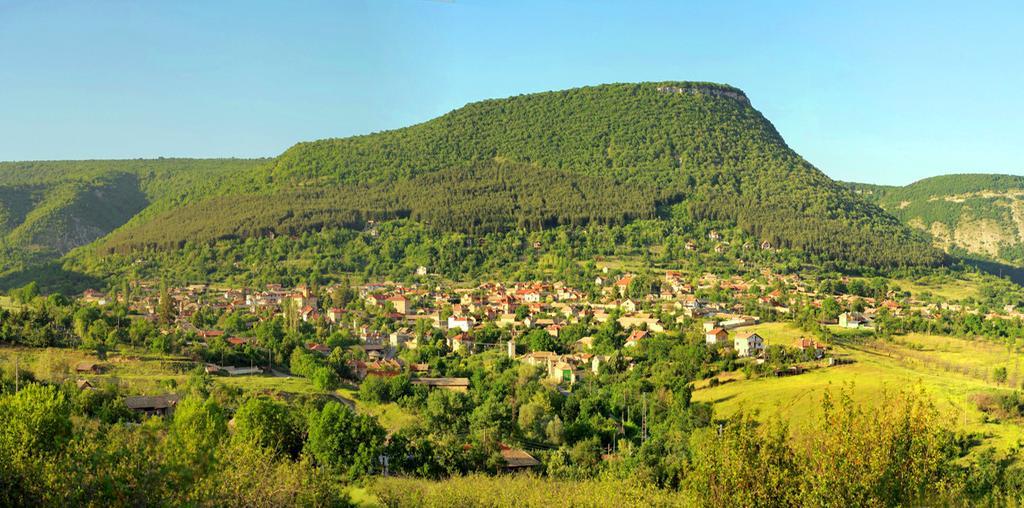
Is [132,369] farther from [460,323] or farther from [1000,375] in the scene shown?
[1000,375]

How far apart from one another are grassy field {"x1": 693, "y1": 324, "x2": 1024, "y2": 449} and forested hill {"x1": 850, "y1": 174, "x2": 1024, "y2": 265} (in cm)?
6767

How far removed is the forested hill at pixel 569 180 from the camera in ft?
224

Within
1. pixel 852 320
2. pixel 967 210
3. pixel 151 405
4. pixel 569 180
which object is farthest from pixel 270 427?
pixel 967 210

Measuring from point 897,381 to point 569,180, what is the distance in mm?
51547

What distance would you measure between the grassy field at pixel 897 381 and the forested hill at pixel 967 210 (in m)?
67.7

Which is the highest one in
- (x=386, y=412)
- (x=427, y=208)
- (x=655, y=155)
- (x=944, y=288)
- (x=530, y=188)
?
(x=655, y=155)

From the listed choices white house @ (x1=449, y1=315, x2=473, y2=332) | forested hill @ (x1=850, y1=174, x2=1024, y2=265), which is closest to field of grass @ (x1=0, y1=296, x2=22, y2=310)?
white house @ (x1=449, y1=315, x2=473, y2=332)

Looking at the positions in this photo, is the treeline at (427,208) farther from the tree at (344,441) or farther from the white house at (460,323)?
the tree at (344,441)

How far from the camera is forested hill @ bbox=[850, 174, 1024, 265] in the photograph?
106m

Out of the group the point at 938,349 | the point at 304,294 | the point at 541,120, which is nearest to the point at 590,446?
the point at 938,349

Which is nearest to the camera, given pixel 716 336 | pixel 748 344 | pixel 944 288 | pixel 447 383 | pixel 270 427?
pixel 270 427

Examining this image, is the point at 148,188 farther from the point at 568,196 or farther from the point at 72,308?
the point at 72,308

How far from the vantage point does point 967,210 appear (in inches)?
4500

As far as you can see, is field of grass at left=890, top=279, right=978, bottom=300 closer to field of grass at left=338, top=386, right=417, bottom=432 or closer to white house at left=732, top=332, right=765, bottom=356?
white house at left=732, top=332, right=765, bottom=356
